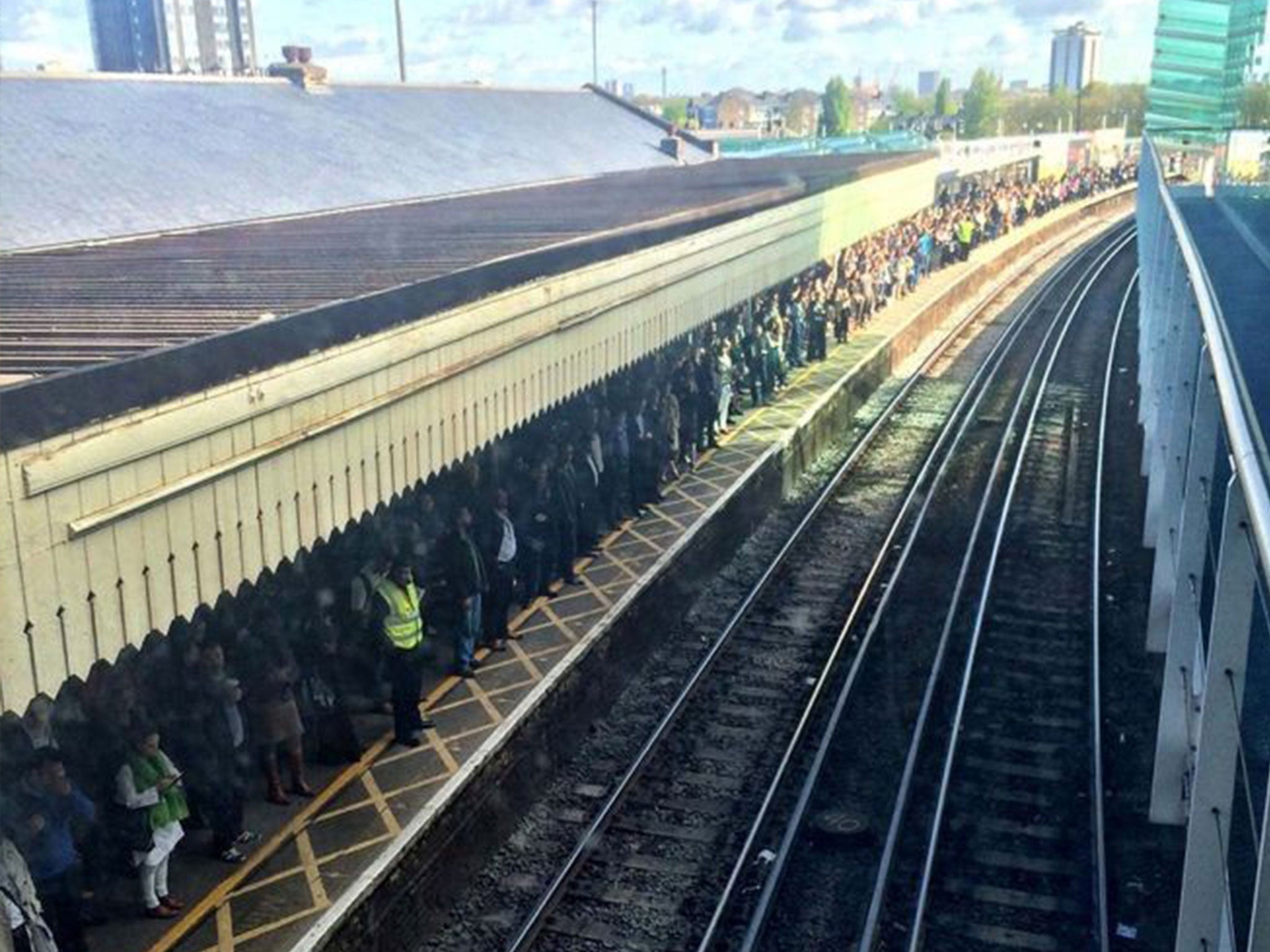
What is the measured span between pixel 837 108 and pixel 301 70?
81.1 m

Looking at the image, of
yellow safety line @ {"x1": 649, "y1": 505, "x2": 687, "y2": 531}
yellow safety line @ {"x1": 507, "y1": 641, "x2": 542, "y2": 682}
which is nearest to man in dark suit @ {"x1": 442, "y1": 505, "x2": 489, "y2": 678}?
yellow safety line @ {"x1": 507, "y1": 641, "x2": 542, "y2": 682}

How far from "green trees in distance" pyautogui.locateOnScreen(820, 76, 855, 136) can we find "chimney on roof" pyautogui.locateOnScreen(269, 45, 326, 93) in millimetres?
69319

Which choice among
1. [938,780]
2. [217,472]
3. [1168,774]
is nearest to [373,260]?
[217,472]

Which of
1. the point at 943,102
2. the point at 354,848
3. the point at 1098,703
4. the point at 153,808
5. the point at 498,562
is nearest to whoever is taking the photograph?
the point at 153,808

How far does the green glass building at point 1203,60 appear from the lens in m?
18.6

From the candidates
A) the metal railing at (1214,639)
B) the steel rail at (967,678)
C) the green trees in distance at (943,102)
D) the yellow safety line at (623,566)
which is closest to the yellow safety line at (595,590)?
the yellow safety line at (623,566)

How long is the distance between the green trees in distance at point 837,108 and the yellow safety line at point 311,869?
3472 inches

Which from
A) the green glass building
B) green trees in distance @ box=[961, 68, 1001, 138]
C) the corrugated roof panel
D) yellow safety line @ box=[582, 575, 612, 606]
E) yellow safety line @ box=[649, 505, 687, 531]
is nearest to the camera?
yellow safety line @ box=[582, 575, 612, 606]

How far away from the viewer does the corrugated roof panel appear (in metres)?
15.2

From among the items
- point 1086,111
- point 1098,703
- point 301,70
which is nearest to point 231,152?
point 301,70

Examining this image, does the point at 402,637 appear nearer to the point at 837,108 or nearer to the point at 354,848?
the point at 354,848

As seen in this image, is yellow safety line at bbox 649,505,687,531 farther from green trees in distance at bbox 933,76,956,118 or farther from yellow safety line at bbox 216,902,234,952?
green trees in distance at bbox 933,76,956,118

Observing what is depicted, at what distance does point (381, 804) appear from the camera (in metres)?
8.27

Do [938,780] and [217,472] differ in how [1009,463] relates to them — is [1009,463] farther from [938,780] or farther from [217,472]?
[217,472]
